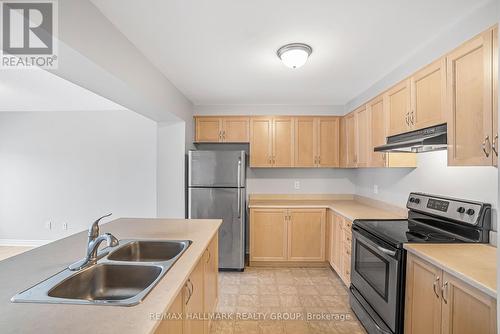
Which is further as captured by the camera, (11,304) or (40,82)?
(40,82)

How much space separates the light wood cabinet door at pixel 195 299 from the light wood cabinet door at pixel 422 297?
1.37 metres

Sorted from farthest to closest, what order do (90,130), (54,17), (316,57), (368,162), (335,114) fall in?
(90,130) < (335,114) < (368,162) < (316,57) < (54,17)

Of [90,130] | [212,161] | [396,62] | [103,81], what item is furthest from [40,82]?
[396,62]

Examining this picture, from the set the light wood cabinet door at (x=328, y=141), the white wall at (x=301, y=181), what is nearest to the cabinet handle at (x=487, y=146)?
the light wood cabinet door at (x=328, y=141)

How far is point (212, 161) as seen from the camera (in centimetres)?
343

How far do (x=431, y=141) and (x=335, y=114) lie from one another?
2.25 m

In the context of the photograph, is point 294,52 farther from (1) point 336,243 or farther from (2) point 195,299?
A: (1) point 336,243

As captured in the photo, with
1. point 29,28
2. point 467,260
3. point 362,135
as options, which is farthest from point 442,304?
point 29,28

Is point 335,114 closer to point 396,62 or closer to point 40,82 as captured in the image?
point 396,62

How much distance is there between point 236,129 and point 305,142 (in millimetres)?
1066

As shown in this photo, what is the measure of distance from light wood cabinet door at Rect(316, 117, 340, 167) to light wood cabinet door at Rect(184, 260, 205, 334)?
2.66 m

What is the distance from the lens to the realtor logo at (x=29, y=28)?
1.16m

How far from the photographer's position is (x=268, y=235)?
11.6 feet

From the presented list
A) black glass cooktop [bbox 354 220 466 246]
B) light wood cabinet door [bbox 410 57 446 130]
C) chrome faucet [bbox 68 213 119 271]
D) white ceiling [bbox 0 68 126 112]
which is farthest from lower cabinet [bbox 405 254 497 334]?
white ceiling [bbox 0 68 126 112]
